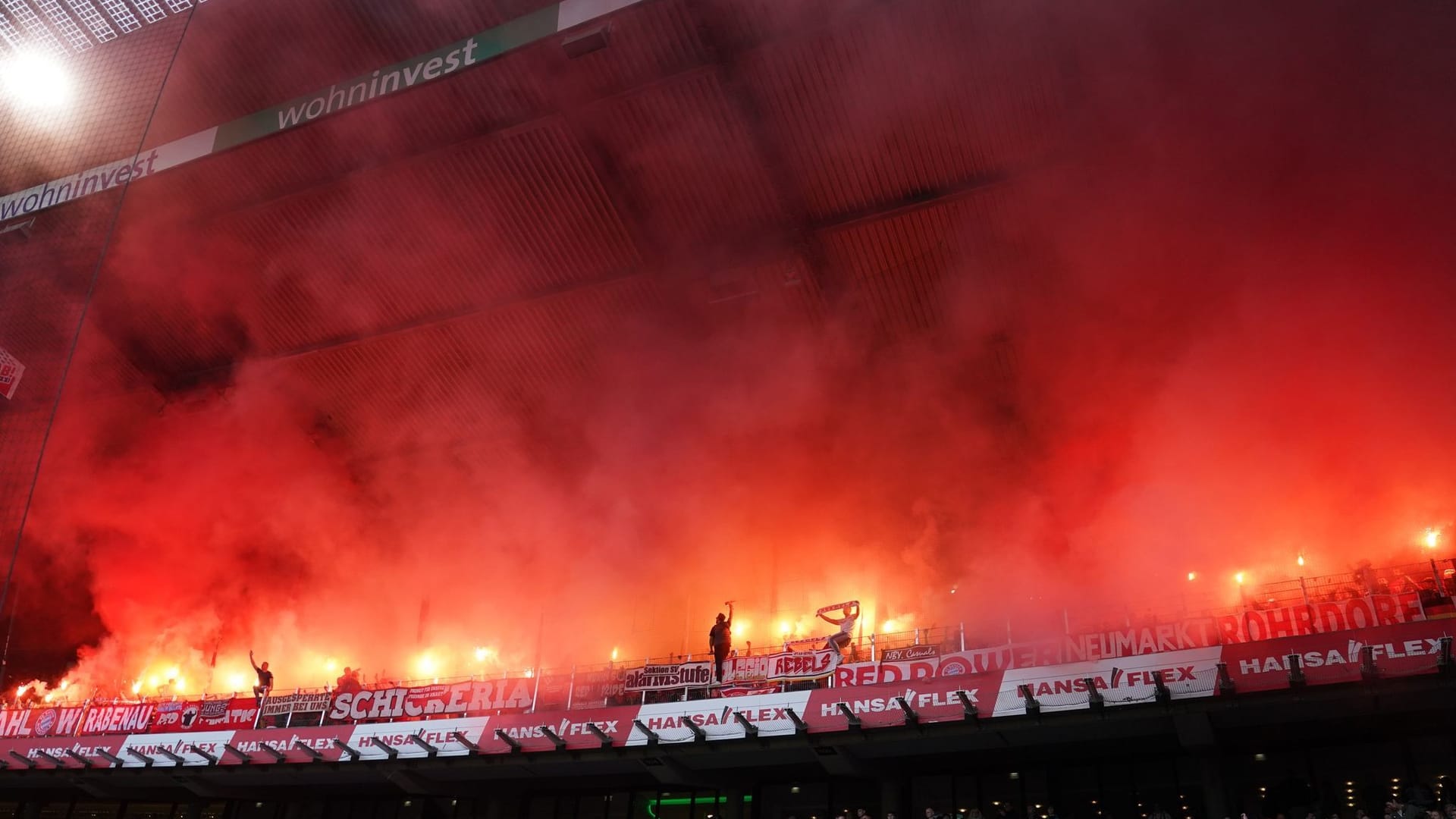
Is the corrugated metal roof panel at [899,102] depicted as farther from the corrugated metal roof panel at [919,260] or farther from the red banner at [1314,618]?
A: the red banner at [1314,618]

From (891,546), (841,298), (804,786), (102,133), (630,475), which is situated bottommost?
(804,786)

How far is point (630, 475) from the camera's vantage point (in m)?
19.2

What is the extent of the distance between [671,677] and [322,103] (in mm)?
9848

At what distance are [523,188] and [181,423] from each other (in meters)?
10.0

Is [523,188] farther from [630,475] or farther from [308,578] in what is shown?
[308,578]

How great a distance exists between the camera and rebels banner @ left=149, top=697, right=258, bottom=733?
14.3 m

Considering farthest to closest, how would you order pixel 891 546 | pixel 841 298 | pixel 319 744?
pixel 891 546, pixel 841 298, pixel 319 744

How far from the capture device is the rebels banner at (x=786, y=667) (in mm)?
11812

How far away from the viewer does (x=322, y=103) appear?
1466 centimetres

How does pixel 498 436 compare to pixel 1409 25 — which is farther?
pixel 498 436

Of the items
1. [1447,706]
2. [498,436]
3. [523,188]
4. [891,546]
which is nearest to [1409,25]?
[1447,706]

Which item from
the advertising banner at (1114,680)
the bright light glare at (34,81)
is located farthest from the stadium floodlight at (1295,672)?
the bright light glare at (34,81)

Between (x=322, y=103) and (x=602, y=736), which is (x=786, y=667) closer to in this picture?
(x=602, y=736)

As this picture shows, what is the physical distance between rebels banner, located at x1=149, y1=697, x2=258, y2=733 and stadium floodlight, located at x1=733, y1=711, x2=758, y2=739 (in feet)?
24.7
